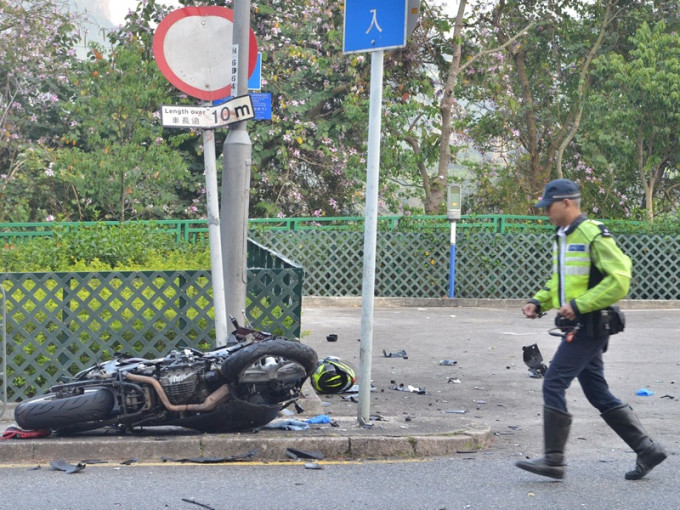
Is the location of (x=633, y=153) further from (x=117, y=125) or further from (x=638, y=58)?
(x=117, y=125)

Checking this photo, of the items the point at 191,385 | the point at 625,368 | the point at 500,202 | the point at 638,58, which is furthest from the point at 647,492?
the point at 500,202

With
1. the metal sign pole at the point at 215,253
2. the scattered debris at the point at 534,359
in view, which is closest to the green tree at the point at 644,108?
the scattered debris at the point at 534,359

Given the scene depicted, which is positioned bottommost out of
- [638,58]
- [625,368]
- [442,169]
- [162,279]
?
[625,368]

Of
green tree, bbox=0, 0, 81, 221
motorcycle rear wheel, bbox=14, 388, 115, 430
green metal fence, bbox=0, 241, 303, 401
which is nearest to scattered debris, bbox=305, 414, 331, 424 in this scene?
green metal fence, bbox=0, 241, 303, 401

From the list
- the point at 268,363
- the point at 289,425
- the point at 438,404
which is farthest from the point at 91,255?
the point at 268,363

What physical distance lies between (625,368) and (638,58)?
42.2 ft

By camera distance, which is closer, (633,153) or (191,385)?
(191,385)

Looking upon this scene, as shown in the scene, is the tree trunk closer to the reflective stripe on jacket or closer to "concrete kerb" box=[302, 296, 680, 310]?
"concrete kerb" box=[302, 296, 680, 310]

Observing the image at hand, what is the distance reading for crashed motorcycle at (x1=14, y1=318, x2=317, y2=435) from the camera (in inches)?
267

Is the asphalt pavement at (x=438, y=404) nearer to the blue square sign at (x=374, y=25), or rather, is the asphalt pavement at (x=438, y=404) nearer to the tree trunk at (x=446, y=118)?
the blue square sign at (x=374, y=25)

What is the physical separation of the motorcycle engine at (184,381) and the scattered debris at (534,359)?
2631 mm

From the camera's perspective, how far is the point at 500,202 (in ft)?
82.7

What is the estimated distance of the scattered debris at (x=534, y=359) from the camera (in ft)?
27.0

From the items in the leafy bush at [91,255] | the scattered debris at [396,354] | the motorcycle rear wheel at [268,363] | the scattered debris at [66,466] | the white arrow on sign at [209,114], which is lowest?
the scattered debris at [396,354]
